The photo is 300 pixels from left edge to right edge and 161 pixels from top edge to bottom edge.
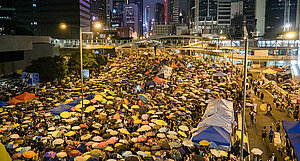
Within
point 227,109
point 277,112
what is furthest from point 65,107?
point 277,112

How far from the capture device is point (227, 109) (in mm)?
16422

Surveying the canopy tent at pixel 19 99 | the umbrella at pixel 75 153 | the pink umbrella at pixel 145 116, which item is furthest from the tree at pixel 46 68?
the umbrella at pixel 75 153

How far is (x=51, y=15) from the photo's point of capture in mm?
92812

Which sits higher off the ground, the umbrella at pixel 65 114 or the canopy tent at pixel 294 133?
the umbrella at pixel 65 114

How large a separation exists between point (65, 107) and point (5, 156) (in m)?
9.14

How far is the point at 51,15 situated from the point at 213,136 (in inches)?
3639

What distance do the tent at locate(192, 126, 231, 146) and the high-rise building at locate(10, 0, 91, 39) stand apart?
284 feet

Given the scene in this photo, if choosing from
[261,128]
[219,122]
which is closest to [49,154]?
[219,122]

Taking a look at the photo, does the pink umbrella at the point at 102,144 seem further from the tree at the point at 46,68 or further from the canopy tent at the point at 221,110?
the tree at the point at 46,68

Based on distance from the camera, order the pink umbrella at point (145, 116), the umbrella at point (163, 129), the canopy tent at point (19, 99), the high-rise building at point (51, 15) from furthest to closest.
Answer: the high-rise building at point (51, 15), the canopy tent at point (19, 99), the pink umbrella at point (145, 116), the umbrella at point (163, 129)

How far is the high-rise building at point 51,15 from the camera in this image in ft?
300

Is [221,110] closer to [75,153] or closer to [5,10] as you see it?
[75,153]

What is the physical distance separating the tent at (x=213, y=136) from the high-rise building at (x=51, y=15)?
86639 mm

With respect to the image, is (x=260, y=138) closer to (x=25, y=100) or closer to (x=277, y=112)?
(x=277, y=112)
